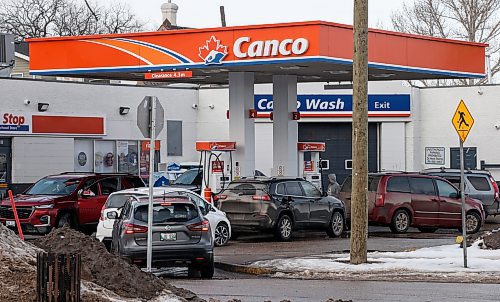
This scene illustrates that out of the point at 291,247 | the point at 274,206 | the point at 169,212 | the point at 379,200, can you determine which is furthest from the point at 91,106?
the point at 169,212

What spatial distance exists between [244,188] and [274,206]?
92 cm

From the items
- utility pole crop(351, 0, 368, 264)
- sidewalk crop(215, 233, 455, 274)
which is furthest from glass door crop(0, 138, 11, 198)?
utility pole crop(351, 0, 368, 264)

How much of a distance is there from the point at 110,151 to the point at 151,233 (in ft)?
85.8

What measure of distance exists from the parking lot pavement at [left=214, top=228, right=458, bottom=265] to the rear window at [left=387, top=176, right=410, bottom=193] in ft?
4.16

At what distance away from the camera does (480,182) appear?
33.8m

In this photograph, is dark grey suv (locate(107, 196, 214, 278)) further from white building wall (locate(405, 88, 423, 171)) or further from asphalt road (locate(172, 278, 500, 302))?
white building wall (locate(405, 88, 423, 171))

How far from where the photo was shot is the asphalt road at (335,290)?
15.1m

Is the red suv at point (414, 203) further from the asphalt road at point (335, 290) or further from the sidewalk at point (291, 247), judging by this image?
the asphalt road at point (335, 290)

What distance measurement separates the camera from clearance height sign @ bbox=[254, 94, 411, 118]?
148ft

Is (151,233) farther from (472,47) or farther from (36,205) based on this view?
(472,47)

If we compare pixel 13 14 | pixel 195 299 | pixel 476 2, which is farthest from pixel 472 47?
pixel 13 14

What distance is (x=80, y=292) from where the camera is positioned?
11539mm

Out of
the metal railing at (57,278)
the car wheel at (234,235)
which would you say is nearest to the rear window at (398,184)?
the car wheel at (234,235)

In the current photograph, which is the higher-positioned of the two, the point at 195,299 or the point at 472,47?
the point at 472,47
